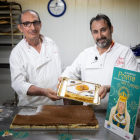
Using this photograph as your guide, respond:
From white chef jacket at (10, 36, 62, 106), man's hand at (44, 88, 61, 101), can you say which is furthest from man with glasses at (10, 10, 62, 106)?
man's hand at (44, 88, 61, 101)

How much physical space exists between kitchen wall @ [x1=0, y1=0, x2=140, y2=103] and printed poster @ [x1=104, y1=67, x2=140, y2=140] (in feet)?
7.04

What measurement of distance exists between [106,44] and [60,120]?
1.01 meters

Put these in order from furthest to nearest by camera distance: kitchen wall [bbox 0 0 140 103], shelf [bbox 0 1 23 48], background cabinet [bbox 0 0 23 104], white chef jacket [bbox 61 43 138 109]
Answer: kitchen wall [bbox 0 0 140 103], background cabinet [bbox 0 0 23 104], shelf [bbox 0 1 23 48], white chef jacket [bbox 61 43 138 109]

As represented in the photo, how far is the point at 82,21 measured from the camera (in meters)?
3.01

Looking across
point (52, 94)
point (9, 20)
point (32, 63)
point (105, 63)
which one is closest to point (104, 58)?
point (105, 63)

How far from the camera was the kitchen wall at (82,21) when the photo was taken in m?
2.95

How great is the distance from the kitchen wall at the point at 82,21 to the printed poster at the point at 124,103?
7.04 ft

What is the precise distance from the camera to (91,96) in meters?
1.29

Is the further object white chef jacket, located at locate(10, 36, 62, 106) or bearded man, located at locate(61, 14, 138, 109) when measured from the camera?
white chef jacket, located at locate(10, 36, 62, 106)

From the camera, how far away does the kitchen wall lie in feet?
9.69

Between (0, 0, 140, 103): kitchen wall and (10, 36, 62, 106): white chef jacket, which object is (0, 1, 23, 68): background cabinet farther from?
(10, 36, 62, 106): white chef jacket

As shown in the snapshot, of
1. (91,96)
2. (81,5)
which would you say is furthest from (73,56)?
(91,96)

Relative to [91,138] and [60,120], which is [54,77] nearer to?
[60,120]

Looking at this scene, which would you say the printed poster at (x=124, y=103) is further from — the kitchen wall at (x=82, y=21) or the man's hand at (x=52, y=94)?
the kitchen wall at (x=82, y=21)
